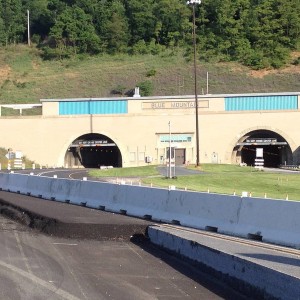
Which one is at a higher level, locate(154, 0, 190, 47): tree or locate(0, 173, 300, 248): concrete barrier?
locate(154, 0, 190, 47): tree

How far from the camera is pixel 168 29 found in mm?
142000

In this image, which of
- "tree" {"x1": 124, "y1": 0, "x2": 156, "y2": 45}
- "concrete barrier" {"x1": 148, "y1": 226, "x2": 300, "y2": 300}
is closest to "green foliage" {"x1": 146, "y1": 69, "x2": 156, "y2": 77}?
"tree" {"x1": 124, "y1": 0, "x2": 156, "y2": 45}

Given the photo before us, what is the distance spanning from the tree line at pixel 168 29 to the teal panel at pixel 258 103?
30284mm

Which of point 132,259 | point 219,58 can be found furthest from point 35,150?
point 132,259

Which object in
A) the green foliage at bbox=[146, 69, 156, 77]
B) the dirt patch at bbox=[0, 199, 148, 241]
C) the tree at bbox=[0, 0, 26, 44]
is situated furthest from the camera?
the tree at bbox=[0, 0, 26, 44]

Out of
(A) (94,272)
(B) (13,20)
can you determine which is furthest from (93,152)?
(A) (94,272)

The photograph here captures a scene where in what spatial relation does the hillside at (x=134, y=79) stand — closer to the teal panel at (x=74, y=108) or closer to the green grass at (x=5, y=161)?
the green grass at (x=5, y=161)

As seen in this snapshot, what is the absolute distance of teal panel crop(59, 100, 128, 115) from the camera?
86.6 metres

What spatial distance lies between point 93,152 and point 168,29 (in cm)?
5309

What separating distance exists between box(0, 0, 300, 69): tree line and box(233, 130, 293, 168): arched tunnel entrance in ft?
86.2

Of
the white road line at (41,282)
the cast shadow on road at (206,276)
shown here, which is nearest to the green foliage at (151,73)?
the cast shadow on road at (206,276)

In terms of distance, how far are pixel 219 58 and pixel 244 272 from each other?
356 ft

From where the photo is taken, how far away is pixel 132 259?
57.6ft

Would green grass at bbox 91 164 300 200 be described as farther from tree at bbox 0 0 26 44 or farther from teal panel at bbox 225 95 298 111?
tree at bbox 0 0 26 44
